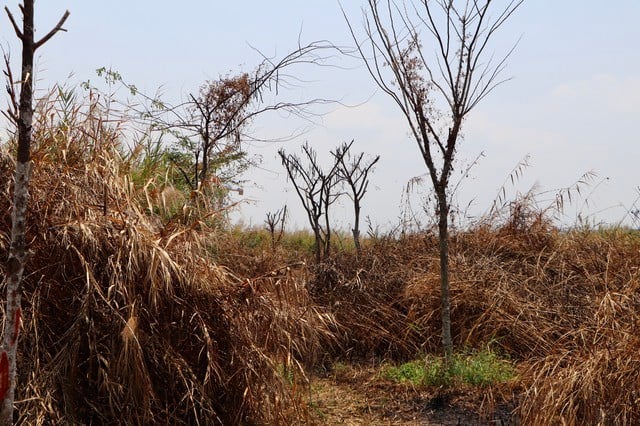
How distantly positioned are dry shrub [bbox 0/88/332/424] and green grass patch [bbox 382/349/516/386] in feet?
4.99

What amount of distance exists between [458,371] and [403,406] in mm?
581

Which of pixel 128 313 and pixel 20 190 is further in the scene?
pixel 128 313

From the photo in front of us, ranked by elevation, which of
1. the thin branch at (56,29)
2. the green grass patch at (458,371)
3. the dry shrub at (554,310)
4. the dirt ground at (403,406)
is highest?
the thin branch at (56,29)

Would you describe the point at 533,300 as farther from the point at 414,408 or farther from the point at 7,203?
the point at 7,203

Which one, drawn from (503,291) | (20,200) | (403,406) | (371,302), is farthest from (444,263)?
(20,200)

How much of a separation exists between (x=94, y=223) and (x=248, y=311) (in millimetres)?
1096

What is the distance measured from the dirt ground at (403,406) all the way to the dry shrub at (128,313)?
2.54 feet

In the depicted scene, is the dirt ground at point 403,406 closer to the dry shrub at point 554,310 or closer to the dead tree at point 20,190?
the dry shrub at point 554,310

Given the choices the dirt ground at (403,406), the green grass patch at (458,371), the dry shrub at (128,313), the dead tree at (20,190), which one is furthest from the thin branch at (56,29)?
the green grass patch at (458,371)

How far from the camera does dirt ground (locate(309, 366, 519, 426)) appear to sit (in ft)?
16.6

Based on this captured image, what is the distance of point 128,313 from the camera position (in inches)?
156

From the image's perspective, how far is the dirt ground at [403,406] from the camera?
16.6ft

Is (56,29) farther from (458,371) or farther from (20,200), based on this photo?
(458,371)

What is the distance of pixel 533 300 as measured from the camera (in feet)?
24.3
